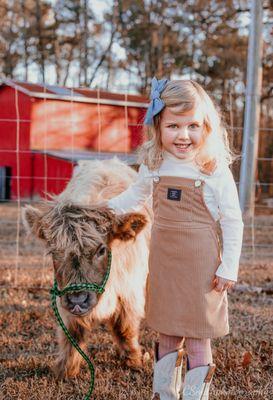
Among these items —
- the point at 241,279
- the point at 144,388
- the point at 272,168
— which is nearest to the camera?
the point at 144,388

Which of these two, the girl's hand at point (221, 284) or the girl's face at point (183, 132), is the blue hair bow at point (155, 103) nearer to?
the girl's face at point (183, 132)

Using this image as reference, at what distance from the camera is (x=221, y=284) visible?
9.25 feet

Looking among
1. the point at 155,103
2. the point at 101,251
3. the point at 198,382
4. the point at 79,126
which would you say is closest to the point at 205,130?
the point at 155,103

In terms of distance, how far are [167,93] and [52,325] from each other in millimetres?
2662

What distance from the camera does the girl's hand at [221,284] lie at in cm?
279

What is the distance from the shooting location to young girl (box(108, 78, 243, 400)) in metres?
2.85

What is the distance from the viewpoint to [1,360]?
4012 mm

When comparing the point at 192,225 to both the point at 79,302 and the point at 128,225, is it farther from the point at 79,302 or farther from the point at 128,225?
the point at 79,302

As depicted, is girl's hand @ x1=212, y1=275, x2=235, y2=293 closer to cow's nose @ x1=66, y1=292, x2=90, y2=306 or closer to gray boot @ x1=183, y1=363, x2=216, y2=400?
gray boot @ x1=183, y1=363, x2=216, y2=400

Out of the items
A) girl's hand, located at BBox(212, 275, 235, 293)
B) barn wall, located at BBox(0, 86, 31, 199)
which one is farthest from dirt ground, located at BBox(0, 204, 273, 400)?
barn wall, located at BBox(0, 86, 31, 199)

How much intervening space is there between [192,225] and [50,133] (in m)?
18.0

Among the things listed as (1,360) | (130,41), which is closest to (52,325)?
(1,360)

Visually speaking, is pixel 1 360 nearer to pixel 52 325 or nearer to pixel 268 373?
pixel 52 325

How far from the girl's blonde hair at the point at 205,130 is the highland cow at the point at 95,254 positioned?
1.35ft
